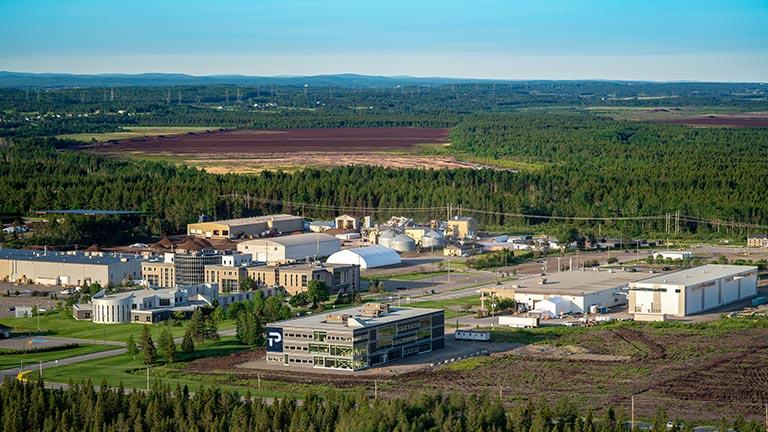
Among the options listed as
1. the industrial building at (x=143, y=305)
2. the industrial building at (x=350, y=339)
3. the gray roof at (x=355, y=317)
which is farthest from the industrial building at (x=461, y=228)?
the industrial building at (x=350, y=339)

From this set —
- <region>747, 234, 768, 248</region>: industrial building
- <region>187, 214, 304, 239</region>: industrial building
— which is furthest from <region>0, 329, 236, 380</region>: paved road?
<region>747, 234, 768, 248</region>: industrial building

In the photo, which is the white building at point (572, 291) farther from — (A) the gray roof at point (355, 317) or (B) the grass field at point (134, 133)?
(B) the grass field at point (134, 133)

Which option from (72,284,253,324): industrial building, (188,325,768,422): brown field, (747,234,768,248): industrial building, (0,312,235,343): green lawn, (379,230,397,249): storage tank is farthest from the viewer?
(379,230,397,249): storage tank

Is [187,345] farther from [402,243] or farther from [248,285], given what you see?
[402,243]

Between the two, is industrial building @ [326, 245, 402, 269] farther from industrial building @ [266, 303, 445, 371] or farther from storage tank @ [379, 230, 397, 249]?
industrial building @ [266, 303, 445, 371]

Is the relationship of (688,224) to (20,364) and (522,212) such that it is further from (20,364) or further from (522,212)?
(20,364)

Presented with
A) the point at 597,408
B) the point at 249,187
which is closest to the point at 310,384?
the point at 597,408
